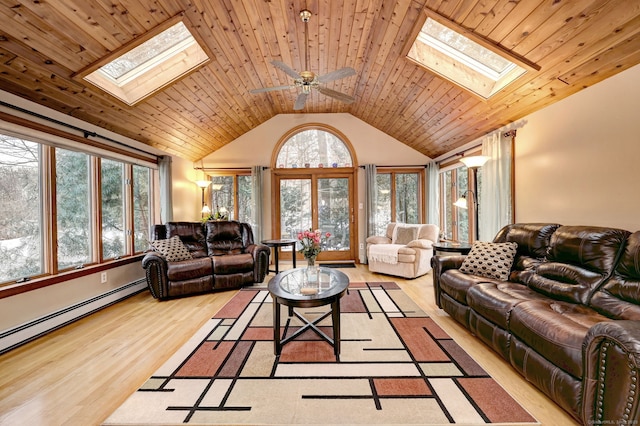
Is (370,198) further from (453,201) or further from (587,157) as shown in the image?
(587,157)

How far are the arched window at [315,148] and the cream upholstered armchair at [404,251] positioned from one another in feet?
6.62

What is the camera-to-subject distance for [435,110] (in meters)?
4.07

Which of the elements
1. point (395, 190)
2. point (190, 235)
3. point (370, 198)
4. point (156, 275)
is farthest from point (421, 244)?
point (156, 275)

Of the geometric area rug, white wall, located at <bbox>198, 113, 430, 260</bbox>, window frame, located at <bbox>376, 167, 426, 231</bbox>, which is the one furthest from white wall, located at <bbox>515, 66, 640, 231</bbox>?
white wall, located at <bbox>198, 113, 430, 260</bbox>

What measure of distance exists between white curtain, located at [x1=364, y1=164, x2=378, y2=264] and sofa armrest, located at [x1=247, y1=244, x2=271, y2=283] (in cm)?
239

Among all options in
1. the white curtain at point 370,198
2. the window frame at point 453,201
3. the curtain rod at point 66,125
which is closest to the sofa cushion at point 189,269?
the curtain rod at point 66,125

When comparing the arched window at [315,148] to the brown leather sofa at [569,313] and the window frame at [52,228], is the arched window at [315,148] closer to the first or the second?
the window frame at [52,228]

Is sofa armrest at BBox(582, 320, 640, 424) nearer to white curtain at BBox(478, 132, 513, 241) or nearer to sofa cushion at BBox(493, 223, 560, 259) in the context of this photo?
sofa cushion at BBox(493, 223, 560, 259)

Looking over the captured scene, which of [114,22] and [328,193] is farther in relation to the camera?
[328,193]

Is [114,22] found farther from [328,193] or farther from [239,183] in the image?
[328,193]

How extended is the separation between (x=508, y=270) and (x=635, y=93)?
174cm

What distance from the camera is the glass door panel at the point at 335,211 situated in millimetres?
6105

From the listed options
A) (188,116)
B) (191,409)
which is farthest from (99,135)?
(191,409)

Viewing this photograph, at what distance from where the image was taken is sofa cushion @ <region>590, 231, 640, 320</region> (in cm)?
172
